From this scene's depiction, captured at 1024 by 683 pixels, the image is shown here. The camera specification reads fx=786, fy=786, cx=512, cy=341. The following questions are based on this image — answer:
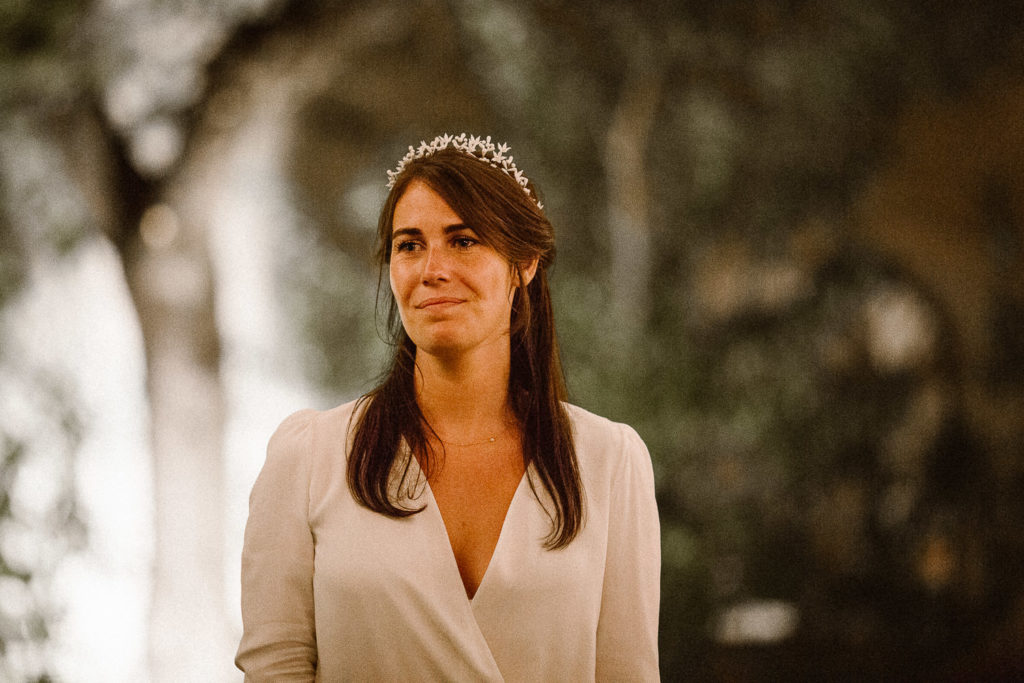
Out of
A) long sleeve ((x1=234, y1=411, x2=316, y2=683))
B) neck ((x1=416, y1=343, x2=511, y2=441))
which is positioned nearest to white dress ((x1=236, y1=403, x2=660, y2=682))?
long sleeve ((x1=234, y1=411, x2=316, y2=683))

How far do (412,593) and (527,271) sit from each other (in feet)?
1.96

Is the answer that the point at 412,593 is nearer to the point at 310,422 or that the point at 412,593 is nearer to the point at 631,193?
the point at 310,422

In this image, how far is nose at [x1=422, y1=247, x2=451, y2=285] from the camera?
50.8 inches

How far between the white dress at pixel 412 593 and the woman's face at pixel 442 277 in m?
0.24

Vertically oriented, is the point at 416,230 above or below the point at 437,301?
above

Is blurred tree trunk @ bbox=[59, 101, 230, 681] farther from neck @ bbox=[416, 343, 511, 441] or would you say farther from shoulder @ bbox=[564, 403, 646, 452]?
shoulder @ bbox=[564, 403, 646, 452]

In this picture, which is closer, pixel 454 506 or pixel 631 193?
pixel 454 506

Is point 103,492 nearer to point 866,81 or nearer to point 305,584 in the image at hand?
point 305,584

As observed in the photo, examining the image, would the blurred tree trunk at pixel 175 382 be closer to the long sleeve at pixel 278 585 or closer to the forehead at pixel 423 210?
the long sleeve at pixel 278 585

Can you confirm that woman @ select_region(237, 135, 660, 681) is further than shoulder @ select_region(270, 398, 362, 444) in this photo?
No

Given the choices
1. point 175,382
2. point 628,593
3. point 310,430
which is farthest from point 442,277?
point 175,382

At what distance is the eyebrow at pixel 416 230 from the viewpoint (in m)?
1.32

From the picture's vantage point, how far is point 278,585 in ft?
4.19

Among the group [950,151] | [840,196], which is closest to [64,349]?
[840,196]
